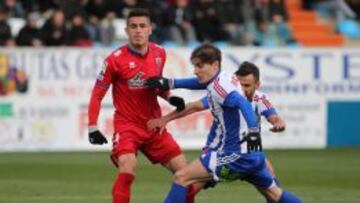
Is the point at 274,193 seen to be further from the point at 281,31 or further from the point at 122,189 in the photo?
the point at 281,31

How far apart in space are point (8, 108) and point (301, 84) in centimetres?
629

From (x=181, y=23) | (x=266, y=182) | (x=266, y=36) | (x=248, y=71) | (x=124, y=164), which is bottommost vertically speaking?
(x=266, y=36)

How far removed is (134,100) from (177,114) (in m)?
0.51

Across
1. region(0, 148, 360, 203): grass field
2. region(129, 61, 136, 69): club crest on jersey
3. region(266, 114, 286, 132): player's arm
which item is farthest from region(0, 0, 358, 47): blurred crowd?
region(266, 114, 286, 132): player's arm

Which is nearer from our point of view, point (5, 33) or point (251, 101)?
point (251, 101)

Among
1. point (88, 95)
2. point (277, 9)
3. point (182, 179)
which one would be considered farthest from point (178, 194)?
point (277, 9)

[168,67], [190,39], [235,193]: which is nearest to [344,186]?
[235,193]

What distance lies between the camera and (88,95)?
22906mm

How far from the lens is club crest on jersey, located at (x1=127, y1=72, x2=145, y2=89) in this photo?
1168cm

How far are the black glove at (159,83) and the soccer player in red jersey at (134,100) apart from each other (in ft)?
0.44

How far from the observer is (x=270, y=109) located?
38.6 feet

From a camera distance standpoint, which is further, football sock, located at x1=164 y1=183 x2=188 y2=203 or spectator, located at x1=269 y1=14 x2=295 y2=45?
spectator, located at x1=269 y1=14 x2=295 y2=45

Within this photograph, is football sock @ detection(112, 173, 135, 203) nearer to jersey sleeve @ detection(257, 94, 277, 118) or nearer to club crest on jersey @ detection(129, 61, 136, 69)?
club crest on jersey @ detection(129, 61, 136, 69)

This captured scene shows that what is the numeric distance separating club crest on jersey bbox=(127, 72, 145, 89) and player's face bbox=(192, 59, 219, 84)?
1222 millimetres
